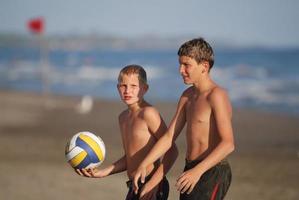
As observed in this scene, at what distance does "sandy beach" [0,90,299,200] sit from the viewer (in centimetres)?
909

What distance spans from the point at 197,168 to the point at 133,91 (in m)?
0.87

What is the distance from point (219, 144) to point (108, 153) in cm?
844

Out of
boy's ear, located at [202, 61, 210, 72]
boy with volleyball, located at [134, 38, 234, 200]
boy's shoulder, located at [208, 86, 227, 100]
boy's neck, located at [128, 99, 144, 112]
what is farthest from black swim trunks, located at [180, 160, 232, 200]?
A: boy's neck, located at [128, 99, 144, 112]

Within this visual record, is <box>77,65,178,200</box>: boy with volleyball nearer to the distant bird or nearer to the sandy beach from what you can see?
the sandy beach

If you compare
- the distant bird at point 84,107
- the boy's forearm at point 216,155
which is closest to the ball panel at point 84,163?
the boy's forearm at point 216,155

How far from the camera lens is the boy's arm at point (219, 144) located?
413 cm

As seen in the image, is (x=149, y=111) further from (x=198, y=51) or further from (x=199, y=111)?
(x=198, y=51)

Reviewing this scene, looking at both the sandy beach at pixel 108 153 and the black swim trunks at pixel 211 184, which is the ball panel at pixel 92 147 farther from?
the sandy beach at pixel 108 153

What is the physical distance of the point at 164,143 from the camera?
4441 millimetres

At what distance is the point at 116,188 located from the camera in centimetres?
920

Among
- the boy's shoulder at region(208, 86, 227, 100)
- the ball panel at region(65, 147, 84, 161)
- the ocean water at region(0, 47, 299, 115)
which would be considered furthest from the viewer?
the ocean water at region(0, 47, 299, 115)

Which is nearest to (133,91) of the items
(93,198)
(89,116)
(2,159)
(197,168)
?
(197,168)

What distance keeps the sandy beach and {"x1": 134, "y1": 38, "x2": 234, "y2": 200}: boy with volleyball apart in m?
4.30

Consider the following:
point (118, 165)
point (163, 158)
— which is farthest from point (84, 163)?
point (163, 158)
